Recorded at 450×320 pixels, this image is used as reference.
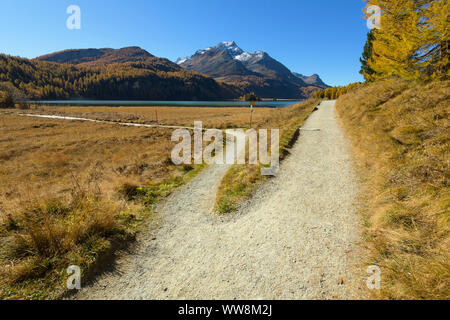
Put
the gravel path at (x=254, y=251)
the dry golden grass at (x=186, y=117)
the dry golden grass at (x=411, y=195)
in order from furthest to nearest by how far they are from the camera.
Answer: the dry golden grass at (x=186, y=117) < the gravel path at (x=254, y=251) < the dry golden grass at (x=411, y=195)

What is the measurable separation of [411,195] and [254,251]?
4784 millimetres

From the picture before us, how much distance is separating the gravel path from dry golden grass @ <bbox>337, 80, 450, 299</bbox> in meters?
0.60

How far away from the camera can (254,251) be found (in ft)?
15.5

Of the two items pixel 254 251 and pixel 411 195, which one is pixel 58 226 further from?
pixel 411 195

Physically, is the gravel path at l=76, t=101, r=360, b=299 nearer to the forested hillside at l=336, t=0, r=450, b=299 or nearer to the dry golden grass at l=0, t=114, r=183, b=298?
the forested hillside at l=336, t=0, r=450, b=299

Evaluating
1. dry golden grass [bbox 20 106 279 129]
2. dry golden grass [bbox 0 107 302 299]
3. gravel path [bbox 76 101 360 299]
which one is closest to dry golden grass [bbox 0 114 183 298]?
dry golden grass [bbox 0 107 302 299]

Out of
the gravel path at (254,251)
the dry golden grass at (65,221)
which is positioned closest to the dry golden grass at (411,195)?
the gravel path at (254,251)

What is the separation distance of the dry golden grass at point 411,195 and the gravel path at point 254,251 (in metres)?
0.60

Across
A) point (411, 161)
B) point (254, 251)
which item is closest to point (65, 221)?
point (254, 251)

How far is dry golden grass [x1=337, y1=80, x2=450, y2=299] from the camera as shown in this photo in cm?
325

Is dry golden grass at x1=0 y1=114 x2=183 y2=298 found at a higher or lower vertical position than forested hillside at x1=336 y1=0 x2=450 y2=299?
lower

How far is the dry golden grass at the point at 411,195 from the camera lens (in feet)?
10.6

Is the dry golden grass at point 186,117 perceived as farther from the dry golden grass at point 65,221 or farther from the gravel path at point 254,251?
the gravel path at point 254,251
